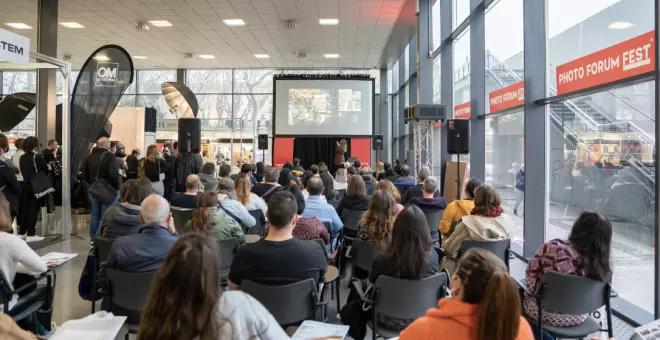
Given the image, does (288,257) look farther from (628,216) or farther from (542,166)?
(542,166)

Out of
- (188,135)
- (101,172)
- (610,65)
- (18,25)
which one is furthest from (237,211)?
(18,25)

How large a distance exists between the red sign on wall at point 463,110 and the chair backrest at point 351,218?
3655mm

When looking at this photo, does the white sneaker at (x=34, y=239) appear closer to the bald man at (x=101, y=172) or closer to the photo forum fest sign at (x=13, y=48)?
the bald man at (x=101, y=172)

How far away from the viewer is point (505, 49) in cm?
688

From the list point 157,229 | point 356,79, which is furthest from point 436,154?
point 157,229

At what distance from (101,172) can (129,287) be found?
4.50 m

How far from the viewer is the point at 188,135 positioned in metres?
9.69

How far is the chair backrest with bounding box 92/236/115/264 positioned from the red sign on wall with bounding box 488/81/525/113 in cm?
471

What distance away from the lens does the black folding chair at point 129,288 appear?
251 cm

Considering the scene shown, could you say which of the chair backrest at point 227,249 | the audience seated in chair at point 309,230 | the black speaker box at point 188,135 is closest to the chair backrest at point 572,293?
the audience seated in chair at point 309,230

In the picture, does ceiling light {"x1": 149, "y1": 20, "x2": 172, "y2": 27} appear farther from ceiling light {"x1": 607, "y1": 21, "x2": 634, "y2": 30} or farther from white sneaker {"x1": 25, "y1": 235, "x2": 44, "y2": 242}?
ceiling light {"x1": 607, "y1": 21, "x2": 634, "y2": 30}

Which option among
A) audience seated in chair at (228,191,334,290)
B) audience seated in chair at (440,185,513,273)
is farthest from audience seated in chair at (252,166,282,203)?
audience seated in chair at (228,191,334,290)

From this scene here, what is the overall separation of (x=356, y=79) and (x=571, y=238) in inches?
459

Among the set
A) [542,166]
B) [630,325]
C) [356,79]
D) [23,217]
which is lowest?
[630,325]
